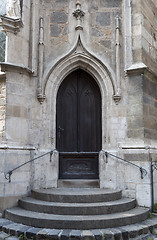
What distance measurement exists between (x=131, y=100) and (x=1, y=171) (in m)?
3.52

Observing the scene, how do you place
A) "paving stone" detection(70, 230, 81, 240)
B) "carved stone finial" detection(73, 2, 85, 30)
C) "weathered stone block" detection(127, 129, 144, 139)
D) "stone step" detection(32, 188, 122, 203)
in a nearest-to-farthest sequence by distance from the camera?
"paving stone" detection(70, 230, 81, 240), "stone step" detection(32, 188, 122, 203), "weathered stone block" detection(127, 129, 144, 139), "carved stone finial" detection(73, 2, 85, 30)

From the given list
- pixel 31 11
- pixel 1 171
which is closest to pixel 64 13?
pixel 31 11

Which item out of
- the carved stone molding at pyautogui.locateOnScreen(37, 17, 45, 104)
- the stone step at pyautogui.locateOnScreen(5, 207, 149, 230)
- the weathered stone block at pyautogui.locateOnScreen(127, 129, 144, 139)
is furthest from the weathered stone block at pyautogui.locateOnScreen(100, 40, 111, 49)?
the stone step at pyautogui.locateOnScreen(5, 207, 149, 230)

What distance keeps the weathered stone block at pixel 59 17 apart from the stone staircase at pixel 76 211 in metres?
4.43

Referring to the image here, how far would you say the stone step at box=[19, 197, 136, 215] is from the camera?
530 cm

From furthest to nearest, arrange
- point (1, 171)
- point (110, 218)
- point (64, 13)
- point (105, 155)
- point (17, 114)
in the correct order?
point (64, 13)
point (105, 155)
point (17, 114)
point (1, 171)
point (110, 218)

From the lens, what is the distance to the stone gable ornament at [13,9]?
6695mm

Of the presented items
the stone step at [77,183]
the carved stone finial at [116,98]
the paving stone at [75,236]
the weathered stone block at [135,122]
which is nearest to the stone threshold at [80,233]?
the paving stone at [75,236]

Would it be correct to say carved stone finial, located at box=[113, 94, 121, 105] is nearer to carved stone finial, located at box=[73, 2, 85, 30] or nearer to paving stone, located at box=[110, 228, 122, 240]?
carved stone finial, located at box=[73, 2, 85, 30]

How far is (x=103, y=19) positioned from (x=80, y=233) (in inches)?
213

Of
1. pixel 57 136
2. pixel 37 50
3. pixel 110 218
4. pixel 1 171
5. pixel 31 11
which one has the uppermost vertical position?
pixel 31 11

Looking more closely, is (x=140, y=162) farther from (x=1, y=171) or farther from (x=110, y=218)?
(x=1, y=171)

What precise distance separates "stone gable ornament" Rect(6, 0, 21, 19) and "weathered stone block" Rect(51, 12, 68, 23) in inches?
39.7

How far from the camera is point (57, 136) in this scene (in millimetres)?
7371
